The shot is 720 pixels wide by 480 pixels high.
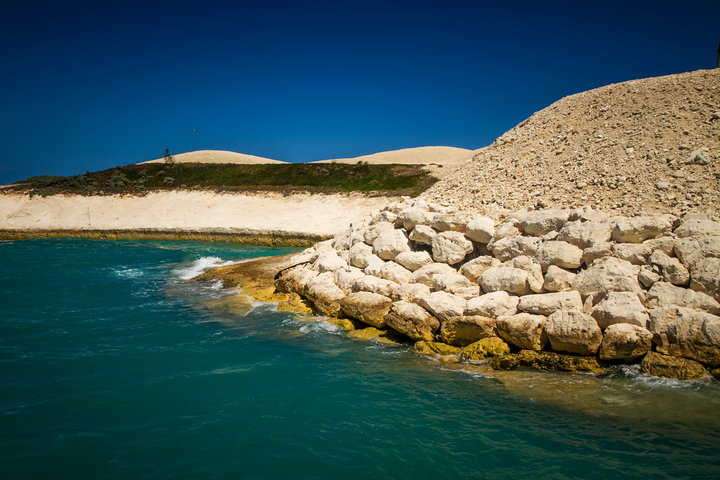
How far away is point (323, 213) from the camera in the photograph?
113 ft

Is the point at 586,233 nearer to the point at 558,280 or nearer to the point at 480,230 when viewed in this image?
the point at 558,280

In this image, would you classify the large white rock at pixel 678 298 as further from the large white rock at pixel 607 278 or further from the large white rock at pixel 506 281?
the large white rock at pixel 506 281

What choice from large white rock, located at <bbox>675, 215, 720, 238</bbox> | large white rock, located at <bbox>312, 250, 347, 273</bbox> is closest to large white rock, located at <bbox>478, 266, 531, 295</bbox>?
large white rock, located at <bbox>675, 215, 720, 238</bbox>

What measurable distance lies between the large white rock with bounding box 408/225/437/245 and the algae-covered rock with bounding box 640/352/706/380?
18.5 ft

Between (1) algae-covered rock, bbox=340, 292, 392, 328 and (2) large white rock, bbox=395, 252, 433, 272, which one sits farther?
(2) large white rock, bbox=395, 252, 433, 272

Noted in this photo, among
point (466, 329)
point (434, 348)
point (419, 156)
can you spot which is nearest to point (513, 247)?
point (466, 329)

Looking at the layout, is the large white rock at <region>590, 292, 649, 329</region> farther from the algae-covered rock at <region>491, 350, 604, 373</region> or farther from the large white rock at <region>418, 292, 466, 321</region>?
the large white rock at <region>418, 292, 466, 321</region>

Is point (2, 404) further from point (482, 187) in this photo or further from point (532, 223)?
point (482, 187)

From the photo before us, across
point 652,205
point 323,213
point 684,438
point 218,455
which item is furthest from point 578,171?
point 323,213

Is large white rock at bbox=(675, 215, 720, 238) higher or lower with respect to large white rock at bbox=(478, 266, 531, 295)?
higher

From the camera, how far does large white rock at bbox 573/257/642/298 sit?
855 centimetres

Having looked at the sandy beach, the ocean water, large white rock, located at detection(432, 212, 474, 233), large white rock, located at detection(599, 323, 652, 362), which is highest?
the sandy beach

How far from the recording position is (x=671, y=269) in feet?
27.7

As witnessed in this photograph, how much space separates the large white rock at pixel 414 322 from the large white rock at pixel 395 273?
4.77ft
